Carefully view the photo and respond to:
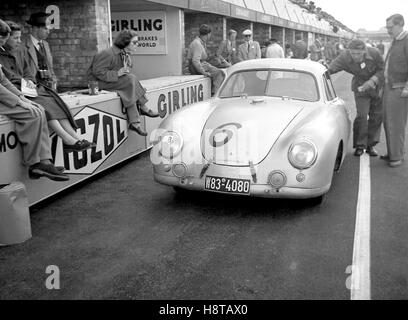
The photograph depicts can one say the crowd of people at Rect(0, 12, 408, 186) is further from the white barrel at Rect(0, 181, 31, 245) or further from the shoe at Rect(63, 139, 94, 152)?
the white barrel at Rect(0, 181, 31, 245)

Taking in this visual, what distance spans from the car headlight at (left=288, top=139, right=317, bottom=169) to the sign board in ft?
26.7

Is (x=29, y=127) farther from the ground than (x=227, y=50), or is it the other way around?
(x=227, y=50)

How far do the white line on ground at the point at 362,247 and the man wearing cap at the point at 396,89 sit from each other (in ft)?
2.79

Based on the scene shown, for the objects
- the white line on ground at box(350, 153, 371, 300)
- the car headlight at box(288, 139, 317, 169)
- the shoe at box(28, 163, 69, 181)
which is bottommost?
the white line on ground at box(350, 153, 371, 300)

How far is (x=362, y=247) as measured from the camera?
366cm

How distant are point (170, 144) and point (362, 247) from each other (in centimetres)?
205

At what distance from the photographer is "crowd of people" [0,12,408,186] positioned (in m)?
4.27

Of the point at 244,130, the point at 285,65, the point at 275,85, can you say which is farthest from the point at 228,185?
the point at 285,65

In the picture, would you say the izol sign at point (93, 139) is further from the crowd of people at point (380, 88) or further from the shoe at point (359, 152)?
the shoe at point (359, 152)

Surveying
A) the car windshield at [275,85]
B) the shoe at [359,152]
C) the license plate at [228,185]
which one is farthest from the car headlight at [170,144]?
the shoe at [359,152]

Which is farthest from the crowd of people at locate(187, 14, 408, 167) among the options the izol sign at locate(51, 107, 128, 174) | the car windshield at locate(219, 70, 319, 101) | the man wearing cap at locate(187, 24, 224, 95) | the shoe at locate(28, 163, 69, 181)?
the shoe at locate(28, 163, 69, 181)

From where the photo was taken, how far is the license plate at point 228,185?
13.7 ft

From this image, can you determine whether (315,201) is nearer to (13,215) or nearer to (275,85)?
(275,85)

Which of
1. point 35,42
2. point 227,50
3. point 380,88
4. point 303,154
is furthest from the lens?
point 227,50
